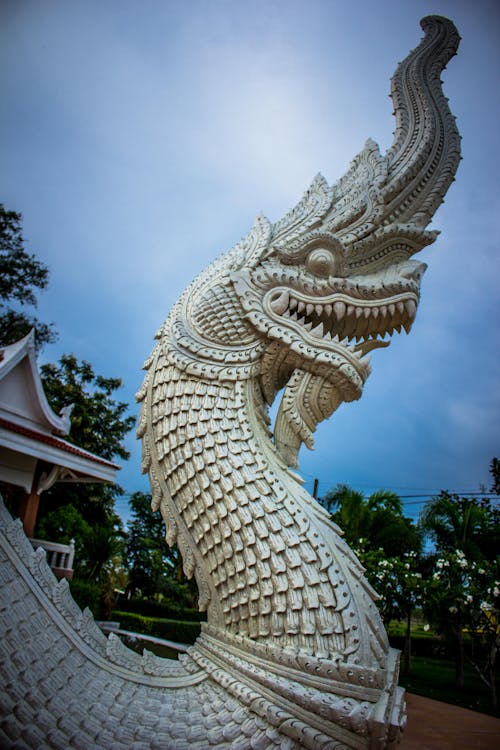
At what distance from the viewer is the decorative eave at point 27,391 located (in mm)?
6533

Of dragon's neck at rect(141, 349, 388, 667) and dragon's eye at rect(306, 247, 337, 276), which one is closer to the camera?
dragon's neck at rect(141, 349, 388, 667)

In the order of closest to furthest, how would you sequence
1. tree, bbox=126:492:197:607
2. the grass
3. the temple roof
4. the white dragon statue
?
1. the white dragon statue
2. the temple roof
3. the grass
4. tree, bbox=126:492:197:607

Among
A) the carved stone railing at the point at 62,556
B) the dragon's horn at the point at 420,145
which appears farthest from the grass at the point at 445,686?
the dragon's horn at the point at 420,145

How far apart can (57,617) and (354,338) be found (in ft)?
6.33

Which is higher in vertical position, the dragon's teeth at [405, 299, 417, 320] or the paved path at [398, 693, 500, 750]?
the dragon's teeth at [405, 299, 417, 320]

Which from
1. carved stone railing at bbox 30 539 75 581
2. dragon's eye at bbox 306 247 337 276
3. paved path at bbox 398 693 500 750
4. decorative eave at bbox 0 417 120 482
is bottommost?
paved path at bbox 398 693 500 750

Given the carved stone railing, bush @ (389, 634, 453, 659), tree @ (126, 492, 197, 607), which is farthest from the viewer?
bush @ (389, 634, 453, 659)

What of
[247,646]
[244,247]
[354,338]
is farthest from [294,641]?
[244,247]

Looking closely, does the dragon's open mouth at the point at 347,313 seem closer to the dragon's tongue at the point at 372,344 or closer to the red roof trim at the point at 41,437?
the dragon's tongue at the point at 372,344

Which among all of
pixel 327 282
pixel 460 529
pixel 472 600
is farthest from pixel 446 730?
pixel 460 529

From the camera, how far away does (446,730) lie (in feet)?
17.1

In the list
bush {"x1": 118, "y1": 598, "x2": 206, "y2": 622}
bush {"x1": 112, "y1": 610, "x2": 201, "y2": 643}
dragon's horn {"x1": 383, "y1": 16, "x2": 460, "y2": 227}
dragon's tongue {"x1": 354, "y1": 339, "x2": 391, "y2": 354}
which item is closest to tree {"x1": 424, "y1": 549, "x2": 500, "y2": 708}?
bush {"x1": 112, "y1": 610, "x2": 201, "y2": 643}

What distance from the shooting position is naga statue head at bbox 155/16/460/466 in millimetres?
2377

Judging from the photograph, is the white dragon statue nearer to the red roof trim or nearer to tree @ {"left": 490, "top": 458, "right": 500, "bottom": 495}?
the red roof trim
